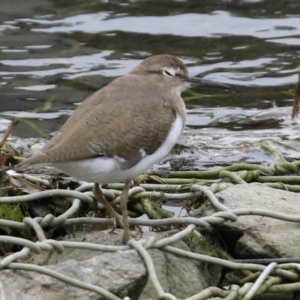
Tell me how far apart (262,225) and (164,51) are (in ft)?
14.2

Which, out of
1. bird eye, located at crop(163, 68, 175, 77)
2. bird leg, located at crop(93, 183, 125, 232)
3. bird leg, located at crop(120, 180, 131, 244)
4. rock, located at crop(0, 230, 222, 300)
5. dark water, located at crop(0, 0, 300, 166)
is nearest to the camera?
rock, located at crop(0, 230, 222, 300)

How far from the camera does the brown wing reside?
3.87m

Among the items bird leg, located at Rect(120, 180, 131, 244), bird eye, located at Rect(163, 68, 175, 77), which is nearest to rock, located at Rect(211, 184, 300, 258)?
bird leg, located at Rect(120, 180, 131, 244)

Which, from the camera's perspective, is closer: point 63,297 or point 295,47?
point 63,297

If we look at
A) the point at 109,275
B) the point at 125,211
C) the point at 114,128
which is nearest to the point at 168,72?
the point at 114,128

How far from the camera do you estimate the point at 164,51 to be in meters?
8.34

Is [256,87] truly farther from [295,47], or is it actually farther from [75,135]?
[75,135]

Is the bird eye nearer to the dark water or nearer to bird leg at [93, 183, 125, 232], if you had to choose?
bird leg at [93, 183, 125, 232]

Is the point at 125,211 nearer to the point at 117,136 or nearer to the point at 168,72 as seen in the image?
the point at 117,136

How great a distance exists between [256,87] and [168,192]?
326cm

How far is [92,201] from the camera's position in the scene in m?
4.38

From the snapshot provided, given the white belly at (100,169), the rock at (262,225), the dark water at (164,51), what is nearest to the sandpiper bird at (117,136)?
the white belly at (100,169)

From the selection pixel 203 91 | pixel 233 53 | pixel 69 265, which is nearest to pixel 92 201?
pixel 69 265

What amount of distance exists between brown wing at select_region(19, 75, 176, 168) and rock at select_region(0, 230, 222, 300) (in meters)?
0.46
